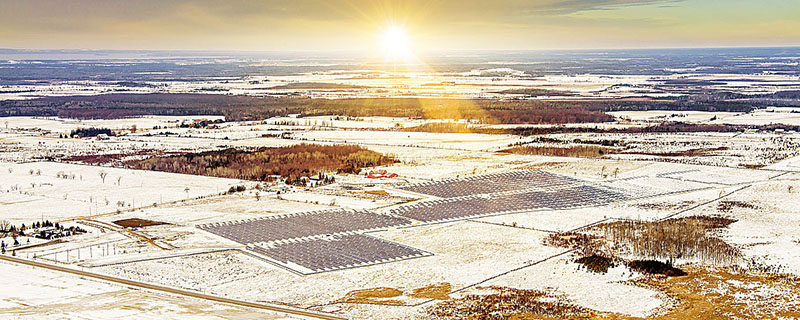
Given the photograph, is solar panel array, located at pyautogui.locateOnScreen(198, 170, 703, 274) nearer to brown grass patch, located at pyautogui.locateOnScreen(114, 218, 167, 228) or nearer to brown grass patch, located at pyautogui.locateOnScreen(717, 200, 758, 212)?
brown grass patch, located at pyautogui.locateOnScreen(114, 218, 167, 228)

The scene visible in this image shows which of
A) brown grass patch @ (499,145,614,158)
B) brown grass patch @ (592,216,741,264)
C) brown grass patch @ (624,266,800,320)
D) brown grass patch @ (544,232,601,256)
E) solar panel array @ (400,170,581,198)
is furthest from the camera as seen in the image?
brown grass patch @ (499,145,614,158)

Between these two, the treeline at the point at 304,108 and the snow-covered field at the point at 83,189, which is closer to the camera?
the snow-covered field at the point at 83,189

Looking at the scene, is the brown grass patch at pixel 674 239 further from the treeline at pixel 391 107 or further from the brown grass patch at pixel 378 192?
the treeline at pixel 391 107

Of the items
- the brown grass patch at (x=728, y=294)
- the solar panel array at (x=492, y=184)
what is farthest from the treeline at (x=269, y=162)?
the brown grass patch at (x=728, y=294)

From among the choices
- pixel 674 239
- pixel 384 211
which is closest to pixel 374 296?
pixel 384 211

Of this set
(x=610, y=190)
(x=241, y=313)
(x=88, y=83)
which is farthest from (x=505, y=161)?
(x=88, y=83)

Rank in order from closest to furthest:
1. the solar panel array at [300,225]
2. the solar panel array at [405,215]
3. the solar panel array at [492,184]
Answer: the solar panel array at [405,215], the solar panel array at [300,225], the solar panel array at [492,184]

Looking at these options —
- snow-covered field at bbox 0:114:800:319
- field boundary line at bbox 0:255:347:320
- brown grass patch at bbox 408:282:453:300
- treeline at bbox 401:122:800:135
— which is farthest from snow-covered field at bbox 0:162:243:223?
treeline at bbox 401:122:800:135
